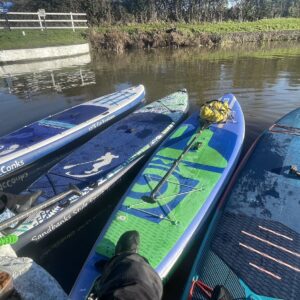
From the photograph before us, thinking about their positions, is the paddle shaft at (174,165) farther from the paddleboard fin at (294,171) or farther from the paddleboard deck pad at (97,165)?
the paddleboard fin at (294,171)

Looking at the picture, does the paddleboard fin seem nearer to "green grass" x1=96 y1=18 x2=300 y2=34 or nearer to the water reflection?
the water reflection

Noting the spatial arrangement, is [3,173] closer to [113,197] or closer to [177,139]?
[113,197]

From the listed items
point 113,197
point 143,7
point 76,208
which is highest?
point 143,7

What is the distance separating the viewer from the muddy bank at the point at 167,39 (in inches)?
1129

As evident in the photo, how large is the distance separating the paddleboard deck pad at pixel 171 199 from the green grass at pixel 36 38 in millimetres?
17686

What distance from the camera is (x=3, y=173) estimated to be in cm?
675

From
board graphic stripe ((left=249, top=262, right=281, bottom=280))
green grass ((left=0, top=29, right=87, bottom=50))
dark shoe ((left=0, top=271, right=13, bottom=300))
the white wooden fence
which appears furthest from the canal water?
the white wooden fence

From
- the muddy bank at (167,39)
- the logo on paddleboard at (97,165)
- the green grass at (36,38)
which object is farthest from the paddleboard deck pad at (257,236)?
the muddy bank at (167,39)

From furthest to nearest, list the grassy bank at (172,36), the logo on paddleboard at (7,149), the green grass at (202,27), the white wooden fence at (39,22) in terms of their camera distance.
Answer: the green grass at (202,27), the grassy bank at (172,36), the white wooden fence at (39,22), the logo on paddleboard at (7,149)

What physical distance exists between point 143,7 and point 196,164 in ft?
137

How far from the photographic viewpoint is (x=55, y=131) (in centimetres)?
812

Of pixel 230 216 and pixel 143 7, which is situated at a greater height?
pixel 143 7

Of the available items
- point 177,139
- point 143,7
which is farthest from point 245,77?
point 143,7

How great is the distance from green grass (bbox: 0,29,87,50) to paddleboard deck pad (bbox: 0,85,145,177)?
1366cm
